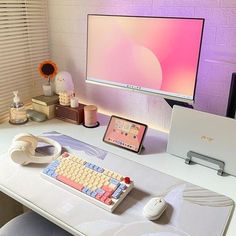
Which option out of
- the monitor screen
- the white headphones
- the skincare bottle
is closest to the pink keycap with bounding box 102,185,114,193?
the white headphones

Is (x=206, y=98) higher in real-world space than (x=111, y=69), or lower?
lower

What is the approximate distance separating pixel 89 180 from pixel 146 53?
1.77 ft

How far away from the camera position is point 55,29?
1607 millimetres

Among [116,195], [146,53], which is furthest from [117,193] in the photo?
[146,53]

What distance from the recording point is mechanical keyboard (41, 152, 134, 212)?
860 mm

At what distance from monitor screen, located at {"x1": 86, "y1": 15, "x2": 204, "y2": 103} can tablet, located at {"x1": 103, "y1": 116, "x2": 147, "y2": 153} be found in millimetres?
149

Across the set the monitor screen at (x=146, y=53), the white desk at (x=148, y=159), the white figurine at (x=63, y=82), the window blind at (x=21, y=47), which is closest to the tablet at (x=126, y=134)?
the white desk at (x=148, y=159)

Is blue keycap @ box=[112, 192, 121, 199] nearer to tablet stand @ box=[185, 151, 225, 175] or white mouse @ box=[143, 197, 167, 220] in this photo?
white mouse @ box=[143, 197, 167, 220]

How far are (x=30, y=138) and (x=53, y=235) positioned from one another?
366 mm

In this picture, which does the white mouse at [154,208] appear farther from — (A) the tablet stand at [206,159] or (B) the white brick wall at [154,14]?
(B) the white brick wall at [154,14]

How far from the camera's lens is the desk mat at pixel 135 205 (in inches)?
30.5

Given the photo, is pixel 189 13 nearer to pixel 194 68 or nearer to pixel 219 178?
pixel 194 68

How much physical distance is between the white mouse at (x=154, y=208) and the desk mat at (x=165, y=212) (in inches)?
0.6

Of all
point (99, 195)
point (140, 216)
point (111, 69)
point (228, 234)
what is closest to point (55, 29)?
point (111, 69)
